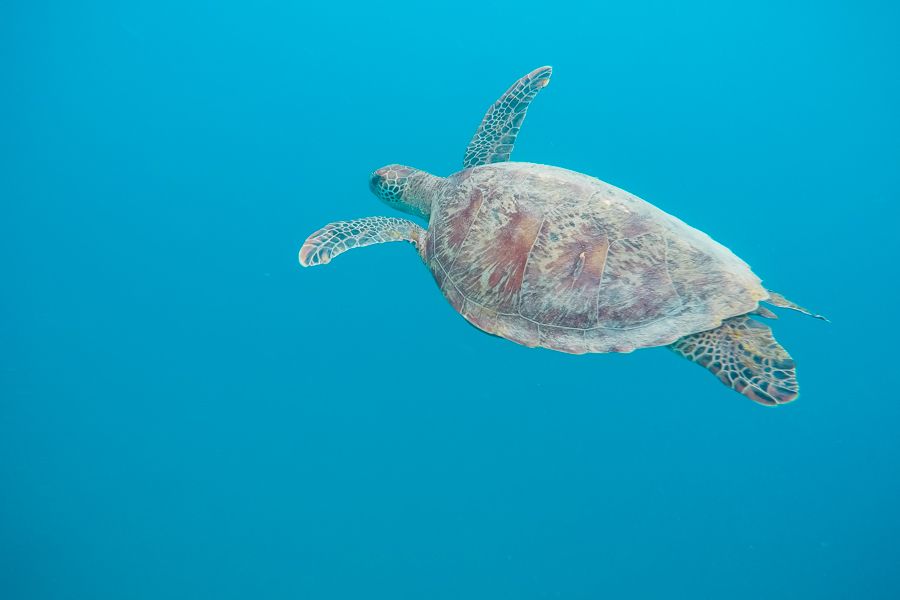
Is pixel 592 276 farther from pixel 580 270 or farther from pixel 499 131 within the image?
pixel 499 131

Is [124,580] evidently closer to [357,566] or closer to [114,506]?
[114,506]

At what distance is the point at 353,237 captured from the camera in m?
4.27

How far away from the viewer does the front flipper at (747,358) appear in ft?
9.37

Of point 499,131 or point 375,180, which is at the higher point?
point 499,131

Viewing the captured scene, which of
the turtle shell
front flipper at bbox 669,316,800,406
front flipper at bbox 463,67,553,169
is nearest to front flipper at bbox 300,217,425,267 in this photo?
the turtle shell

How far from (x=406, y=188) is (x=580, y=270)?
2372mm

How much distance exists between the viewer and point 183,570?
7375mm

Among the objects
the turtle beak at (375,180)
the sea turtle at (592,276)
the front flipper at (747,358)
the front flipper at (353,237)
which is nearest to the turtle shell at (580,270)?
the sea turtle at (592,276)

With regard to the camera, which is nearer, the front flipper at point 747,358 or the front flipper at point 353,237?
the front flipper at point 747,358

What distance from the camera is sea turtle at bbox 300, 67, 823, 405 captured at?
314 centimetres

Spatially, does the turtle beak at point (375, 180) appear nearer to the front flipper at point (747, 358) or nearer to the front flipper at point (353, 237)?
the front flipper at point (353, 237)

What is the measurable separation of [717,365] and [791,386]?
392 millimetres

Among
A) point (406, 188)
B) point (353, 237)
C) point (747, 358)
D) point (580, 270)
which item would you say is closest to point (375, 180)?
point (406, 188)

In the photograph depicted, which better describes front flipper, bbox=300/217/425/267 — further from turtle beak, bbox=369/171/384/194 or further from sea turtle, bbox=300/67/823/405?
turtle beak, bbox=369/171/384/194
